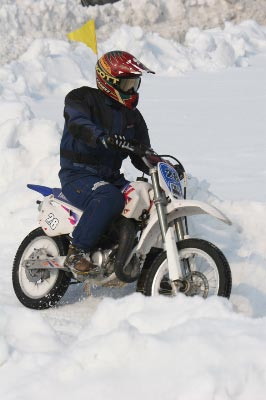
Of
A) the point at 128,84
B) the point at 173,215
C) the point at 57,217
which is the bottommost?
the point at 57,217

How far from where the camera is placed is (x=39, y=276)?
19.3 ft

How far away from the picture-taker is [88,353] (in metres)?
3.43

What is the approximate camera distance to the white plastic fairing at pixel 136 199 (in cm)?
538

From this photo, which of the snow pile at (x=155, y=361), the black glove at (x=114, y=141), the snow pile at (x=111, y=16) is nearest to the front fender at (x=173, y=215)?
the black glove at (x=114, y=141)

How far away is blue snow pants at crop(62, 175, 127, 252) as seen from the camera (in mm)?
5293

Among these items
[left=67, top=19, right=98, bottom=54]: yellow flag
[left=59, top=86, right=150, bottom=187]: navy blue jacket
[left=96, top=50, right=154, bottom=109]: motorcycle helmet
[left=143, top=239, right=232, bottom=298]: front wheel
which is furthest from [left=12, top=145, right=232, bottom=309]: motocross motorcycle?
[left=67, top=19, right=98, bottom=54]: yellow flag

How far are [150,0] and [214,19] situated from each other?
199cm

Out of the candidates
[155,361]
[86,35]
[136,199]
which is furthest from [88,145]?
[86,35]

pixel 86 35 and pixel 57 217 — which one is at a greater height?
pixel 86 35

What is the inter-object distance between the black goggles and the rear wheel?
46.6 inches

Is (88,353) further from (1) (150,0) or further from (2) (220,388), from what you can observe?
(1) (150,0)

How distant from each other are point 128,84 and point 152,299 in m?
2.00

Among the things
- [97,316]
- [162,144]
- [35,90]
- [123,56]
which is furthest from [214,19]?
[97,316]

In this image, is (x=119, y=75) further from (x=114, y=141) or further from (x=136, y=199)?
(x=136, y=199)
